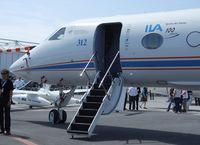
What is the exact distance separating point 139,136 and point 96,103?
1.80m

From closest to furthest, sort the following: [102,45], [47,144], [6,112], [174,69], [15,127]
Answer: [47,144], [174,69], [6,112], [102,45], [15,127]

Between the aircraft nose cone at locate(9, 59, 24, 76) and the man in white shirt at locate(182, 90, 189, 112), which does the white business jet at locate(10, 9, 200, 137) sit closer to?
the aircraft nose cone at locate(9, 59, 24, 76)

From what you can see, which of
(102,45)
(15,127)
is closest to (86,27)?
(102,45)

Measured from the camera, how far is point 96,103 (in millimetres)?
13547

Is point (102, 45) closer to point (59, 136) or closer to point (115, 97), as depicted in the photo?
point (115, 97)

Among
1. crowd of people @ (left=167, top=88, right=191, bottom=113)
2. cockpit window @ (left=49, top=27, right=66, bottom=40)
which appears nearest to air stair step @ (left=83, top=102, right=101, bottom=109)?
cockpit window @ (left=49, top=27, right=66, bottom=40)

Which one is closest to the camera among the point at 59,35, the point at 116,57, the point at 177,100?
the point at 116,57

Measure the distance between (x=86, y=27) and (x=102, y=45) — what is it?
840 millimetres

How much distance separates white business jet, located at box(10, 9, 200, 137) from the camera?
12438mm

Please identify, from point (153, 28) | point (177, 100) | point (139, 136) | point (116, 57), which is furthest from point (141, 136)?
point (177, 100)

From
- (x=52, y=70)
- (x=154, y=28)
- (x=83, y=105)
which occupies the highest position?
(x=154, y=28)

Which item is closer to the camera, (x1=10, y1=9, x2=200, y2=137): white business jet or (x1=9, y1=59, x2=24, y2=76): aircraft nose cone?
(x1=10, y1=9, x2=200, y2=137): white business jet

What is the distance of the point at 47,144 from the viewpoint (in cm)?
1172

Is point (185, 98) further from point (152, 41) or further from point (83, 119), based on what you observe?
point (83, 119)
